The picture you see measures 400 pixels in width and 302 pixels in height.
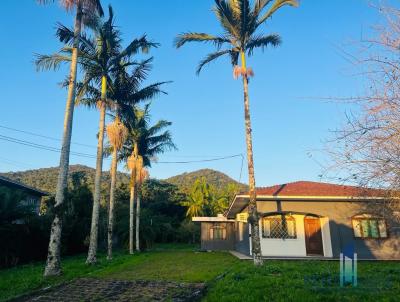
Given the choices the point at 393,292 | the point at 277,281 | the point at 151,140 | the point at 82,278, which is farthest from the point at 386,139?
the point at 151,140

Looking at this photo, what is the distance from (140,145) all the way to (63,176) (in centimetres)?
1482

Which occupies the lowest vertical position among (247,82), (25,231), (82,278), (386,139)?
(82,278)

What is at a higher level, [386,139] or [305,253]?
[386,139]

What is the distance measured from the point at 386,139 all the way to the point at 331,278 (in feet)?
19.0

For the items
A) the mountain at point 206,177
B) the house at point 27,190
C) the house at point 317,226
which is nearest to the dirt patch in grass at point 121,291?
the house at point 317,226

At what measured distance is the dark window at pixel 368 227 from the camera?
710 inches

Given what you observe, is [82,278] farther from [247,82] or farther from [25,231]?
[247,82]

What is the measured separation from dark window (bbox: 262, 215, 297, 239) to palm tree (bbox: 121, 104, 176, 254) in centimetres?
1071

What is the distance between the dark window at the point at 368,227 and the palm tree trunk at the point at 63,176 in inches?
594

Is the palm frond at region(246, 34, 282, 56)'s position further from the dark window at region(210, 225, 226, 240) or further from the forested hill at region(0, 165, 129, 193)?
the forested hill at region(0, 165, 129, 193)

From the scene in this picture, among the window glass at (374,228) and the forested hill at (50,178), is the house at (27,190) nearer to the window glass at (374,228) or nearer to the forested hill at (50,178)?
the forested hill at (50,178)

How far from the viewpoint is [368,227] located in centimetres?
1814

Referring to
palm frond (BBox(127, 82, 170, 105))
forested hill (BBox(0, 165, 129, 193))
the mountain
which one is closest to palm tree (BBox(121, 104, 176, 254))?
palm frond (BBox(127, 82, 170, 105))

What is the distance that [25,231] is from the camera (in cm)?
1692
